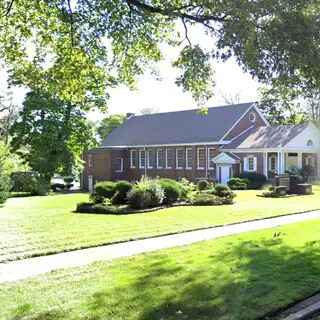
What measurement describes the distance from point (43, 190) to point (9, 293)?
3053 centimetres

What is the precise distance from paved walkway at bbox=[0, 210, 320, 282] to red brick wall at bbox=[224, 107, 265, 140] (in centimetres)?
2902

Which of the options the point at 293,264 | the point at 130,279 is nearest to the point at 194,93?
the point at 293,264

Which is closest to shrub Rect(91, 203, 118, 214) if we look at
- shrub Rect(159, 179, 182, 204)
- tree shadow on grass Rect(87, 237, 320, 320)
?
shrub Rect(159, 179, 182, 204)

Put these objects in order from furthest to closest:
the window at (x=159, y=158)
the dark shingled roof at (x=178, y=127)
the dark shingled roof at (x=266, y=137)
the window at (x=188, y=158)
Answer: the window at (x=159, y=158)
the window at (x=188, y=158)
the dark shingled roof at (x=178, y=127)
the dark shingled roof at (x=266, y=137)

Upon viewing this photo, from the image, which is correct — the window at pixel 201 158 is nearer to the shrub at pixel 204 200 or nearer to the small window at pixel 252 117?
the small window at pixel 252 117

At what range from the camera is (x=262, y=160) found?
3825cm

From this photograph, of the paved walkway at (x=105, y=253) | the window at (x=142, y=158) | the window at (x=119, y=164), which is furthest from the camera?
the window at (x=119, y=164)

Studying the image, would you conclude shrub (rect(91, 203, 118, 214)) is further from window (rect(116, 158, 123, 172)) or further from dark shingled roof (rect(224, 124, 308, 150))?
Result: window (rect(116, 158, 123, 172))

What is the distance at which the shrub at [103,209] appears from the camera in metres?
16.0

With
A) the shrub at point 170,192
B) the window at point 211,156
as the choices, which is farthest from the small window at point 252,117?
the shrub at point 170,192

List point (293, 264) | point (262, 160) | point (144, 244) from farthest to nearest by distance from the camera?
point (262, 160) → point (144, 244) → point (293, 264)

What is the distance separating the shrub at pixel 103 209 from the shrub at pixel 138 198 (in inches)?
33.3

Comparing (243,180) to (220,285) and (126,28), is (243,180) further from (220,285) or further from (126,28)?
(220,285)

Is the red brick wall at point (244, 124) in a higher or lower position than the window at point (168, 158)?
higher
